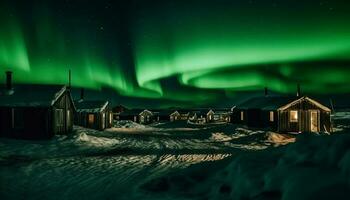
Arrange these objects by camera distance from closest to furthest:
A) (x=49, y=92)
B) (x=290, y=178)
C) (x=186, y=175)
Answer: (x=290, y=178)
(x=186, y=175)
(x=49, y=92)

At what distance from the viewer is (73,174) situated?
12.5 metres

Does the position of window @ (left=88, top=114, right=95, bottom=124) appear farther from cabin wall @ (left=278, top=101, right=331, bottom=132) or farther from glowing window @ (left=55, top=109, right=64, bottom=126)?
cabin wall @ (left=278, top=101, right=331, bottom=132)

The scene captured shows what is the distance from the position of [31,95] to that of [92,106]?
735 inches

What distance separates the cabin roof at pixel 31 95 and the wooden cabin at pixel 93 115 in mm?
15143

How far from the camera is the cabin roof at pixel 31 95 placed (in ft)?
94.0

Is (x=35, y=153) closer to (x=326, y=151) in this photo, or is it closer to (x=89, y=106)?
(x=326, y=151)

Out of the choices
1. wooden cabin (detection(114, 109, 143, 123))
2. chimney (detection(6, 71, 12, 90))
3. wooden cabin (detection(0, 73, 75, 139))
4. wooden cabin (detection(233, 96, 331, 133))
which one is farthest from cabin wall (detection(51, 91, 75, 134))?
wooden cabin (detection(114, 109, 143, 123))

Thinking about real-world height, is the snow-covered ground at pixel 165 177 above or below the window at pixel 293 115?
below

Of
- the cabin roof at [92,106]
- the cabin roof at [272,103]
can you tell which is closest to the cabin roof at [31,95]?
the cabin roof at [92,106]

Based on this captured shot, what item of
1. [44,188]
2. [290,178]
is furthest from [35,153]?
[290,178]

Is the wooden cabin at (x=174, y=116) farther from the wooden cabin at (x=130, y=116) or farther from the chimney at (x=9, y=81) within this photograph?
the chimney at (x=9, y=81)

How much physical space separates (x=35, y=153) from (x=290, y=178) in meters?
16.5

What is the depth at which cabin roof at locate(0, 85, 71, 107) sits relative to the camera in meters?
28.7

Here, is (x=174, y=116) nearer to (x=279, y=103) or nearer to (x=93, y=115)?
(x=93, y=115)
